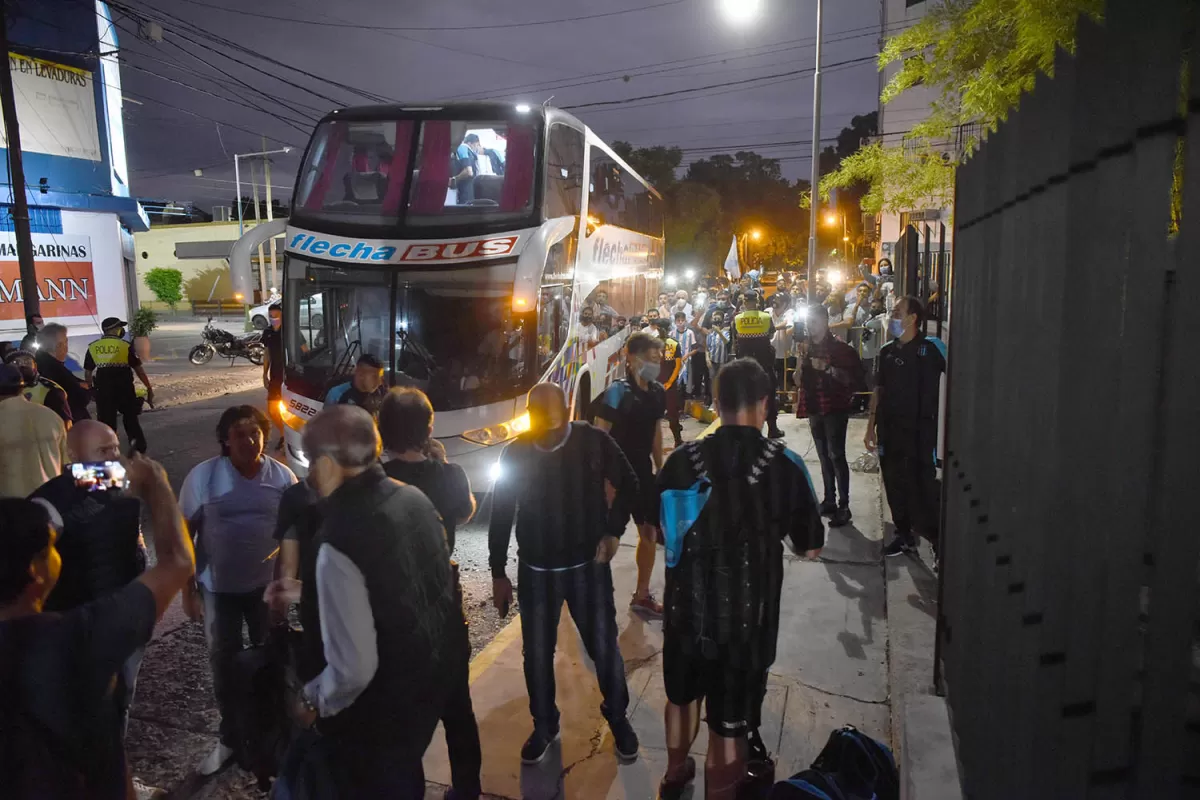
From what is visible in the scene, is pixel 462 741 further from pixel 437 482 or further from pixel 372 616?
pixel 372 616

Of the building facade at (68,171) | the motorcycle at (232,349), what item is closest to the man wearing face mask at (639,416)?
the building facade at (68,171)

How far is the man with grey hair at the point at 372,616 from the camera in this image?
7.86 ft

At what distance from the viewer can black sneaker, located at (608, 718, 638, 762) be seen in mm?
3848

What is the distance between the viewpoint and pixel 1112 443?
1424 millimetres

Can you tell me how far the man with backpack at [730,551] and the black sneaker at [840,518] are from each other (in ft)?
12.9

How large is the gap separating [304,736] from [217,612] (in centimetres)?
172

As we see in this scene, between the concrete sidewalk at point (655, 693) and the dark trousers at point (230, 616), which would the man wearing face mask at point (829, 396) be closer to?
the concrete sidewalk at point (655, 693)

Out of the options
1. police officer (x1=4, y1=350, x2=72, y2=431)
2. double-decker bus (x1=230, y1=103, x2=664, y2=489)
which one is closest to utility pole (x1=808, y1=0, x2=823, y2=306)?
double-decker bus (x1=230, y1=103, x2=664, y2=489)

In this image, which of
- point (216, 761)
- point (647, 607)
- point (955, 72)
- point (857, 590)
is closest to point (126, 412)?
point (216, 761)

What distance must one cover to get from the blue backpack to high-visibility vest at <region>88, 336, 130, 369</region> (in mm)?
9269

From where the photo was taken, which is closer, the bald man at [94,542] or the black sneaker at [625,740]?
the bald man at [94,542]

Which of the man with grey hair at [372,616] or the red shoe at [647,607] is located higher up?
the man with grey hair at [372,616]

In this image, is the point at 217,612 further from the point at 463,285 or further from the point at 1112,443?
the point at 463,285

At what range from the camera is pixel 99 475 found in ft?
10.2
